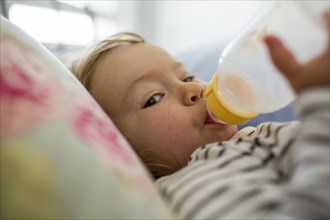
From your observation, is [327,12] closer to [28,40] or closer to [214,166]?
[214,166]

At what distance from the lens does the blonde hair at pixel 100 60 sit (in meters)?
0.78

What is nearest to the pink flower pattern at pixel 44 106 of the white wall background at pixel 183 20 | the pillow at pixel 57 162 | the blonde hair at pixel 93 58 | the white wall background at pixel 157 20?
the pillow at pixel 57 162

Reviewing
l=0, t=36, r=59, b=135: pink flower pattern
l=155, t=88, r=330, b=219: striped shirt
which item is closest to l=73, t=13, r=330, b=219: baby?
l=155, t=88, r=330, b=219: striped shirt

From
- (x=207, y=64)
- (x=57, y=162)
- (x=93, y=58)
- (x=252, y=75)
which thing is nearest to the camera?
(x=57, y=162)

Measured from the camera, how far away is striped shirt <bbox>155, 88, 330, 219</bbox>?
0.44 m

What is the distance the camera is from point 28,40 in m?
0.55

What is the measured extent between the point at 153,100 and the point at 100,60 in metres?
0.17

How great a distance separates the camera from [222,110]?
667mm

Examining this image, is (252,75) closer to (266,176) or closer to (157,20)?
(266,176)

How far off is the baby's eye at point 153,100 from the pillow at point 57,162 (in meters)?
0.31

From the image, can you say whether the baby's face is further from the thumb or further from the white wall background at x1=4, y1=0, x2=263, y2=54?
the white wall background at x1=4, y1=0, x2=263, y2=54

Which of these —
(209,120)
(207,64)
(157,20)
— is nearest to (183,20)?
(157,20)

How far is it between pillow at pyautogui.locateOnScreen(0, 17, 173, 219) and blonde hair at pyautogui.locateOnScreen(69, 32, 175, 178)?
27 centimetres

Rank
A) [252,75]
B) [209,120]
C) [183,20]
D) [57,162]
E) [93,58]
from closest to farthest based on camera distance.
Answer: [57,162]
[252,75]
[209,120]
[93,58]
[183,20]
